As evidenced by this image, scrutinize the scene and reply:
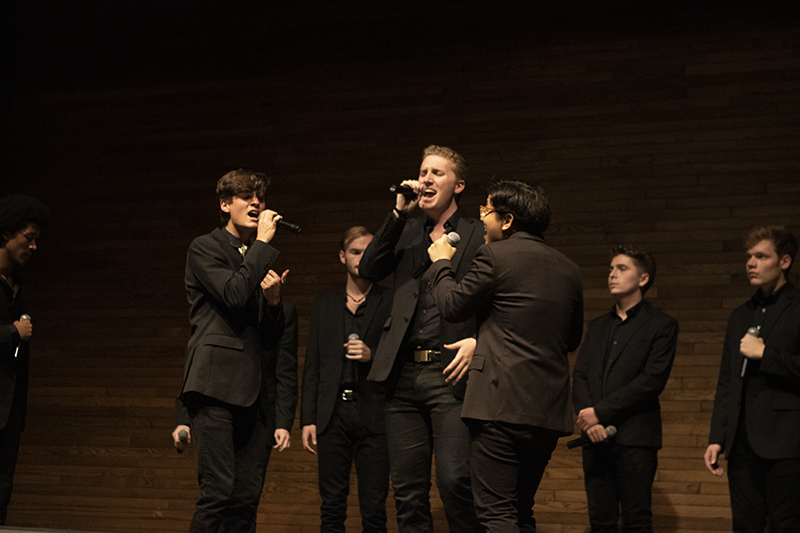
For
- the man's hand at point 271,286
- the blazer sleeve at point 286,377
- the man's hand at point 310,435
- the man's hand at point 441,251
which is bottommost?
the man's hand at point 310,435

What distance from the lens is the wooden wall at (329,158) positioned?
436 cm

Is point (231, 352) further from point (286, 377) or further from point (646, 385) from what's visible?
point (646, 385)

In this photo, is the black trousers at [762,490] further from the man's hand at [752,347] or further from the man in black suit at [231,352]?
the man in black suit at [231,352]

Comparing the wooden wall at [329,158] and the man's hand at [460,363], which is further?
Result: the wooden wall at [329,158]

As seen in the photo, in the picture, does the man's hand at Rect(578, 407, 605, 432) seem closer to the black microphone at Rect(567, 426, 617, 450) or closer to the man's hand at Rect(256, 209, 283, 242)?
the black microphone at Rect(567, 426, 617, 450)

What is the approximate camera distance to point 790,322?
128 inches

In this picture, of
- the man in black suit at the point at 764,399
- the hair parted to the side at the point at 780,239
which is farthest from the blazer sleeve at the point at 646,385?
the hair parted to the side at the point at 780,239

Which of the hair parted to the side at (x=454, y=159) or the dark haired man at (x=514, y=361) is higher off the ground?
the hair parted to the side at (x=454, y=159)

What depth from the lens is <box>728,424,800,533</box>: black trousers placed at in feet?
10.1

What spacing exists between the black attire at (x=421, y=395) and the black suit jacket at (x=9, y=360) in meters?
1.50

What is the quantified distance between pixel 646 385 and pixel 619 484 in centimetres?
45

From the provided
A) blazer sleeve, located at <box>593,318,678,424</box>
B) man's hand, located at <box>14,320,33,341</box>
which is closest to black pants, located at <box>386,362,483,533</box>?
blazer sleeve, located at <box>593,318,678,424</box>

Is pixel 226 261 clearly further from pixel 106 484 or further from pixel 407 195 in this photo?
pixel 106 484

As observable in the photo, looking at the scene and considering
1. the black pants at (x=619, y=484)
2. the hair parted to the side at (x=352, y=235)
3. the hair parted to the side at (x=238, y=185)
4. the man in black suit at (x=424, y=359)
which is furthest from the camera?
the hair parted to the side at (x=352, y=235)
